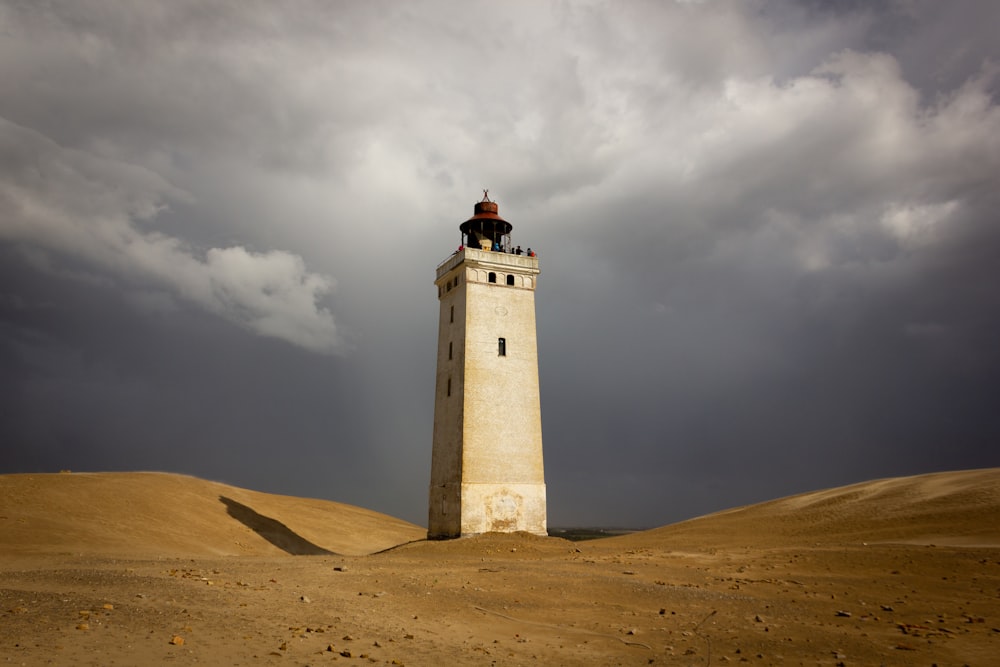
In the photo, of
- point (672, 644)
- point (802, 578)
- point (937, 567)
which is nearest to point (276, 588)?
point (672, 644)

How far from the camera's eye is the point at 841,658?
36.8ft

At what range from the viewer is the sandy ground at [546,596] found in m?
10.8

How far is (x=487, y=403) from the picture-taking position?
110 feet

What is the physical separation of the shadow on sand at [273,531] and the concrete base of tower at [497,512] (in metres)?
10.1

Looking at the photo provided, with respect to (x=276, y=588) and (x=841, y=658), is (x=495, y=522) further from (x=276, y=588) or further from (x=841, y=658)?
(x=841, y=658)

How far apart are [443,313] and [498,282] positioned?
3.81 m

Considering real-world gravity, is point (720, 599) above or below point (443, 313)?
below

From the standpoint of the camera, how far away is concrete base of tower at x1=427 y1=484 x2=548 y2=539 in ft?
105

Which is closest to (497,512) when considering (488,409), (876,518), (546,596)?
(488,409)

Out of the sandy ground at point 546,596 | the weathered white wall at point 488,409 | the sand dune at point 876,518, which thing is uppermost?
the weathered white wall at point 488,409

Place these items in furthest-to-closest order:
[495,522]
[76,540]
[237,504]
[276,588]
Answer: [237,504] → [495,522] → [76,540] → [276,588]

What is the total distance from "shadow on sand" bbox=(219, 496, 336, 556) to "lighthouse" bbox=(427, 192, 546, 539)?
29.5ft

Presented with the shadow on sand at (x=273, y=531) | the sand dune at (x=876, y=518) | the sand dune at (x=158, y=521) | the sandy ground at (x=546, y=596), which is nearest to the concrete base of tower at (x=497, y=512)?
the sandy ground at (x=546, y=596)

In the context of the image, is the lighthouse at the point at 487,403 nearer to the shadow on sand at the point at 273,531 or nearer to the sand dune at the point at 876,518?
the sand dune at the point at 876,518
